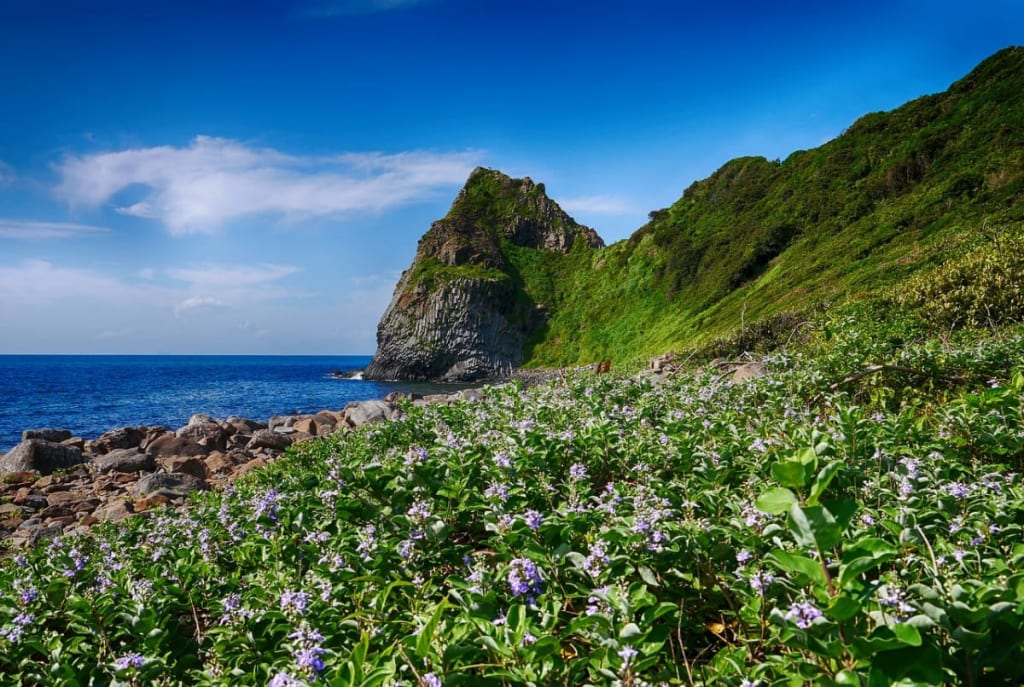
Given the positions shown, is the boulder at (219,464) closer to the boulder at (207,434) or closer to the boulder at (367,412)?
the boulder at (207,434)

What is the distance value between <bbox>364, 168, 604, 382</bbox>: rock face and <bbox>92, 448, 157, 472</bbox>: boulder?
59767 millimetres

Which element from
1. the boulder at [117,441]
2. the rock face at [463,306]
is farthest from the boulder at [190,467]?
the rock face at [463,306]

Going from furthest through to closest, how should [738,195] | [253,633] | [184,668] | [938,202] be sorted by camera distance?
[738,195] < [938,202] < [184,668] < [253,633]

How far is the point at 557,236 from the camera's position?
10431 cm

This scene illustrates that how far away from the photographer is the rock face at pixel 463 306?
83.3m

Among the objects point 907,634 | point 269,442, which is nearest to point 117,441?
point 269,442

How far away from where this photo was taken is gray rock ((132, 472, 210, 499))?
15061mm

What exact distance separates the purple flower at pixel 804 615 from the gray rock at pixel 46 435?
104ft

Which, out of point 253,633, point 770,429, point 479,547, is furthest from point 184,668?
point 770,429

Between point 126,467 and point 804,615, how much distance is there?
2370cm

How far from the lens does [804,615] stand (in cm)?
153

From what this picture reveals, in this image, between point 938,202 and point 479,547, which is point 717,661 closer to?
point 479,547

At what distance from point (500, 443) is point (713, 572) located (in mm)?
2288

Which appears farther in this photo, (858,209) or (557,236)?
(557,236)
